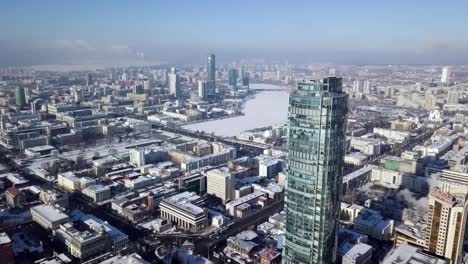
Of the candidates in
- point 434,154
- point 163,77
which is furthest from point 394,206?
point 163,77

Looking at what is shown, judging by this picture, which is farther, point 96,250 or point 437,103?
point 437,103

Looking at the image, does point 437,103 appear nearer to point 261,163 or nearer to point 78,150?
point 261,163

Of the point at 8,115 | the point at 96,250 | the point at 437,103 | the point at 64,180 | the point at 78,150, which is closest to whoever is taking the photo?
the point at 96,250

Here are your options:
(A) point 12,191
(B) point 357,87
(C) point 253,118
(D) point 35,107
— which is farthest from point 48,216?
(B) point 357,87

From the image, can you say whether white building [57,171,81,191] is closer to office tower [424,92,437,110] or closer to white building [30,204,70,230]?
white building [30,204,70,230]

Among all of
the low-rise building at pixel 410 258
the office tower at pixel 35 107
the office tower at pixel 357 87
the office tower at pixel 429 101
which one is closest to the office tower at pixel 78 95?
the office tower at pixel 35 107
